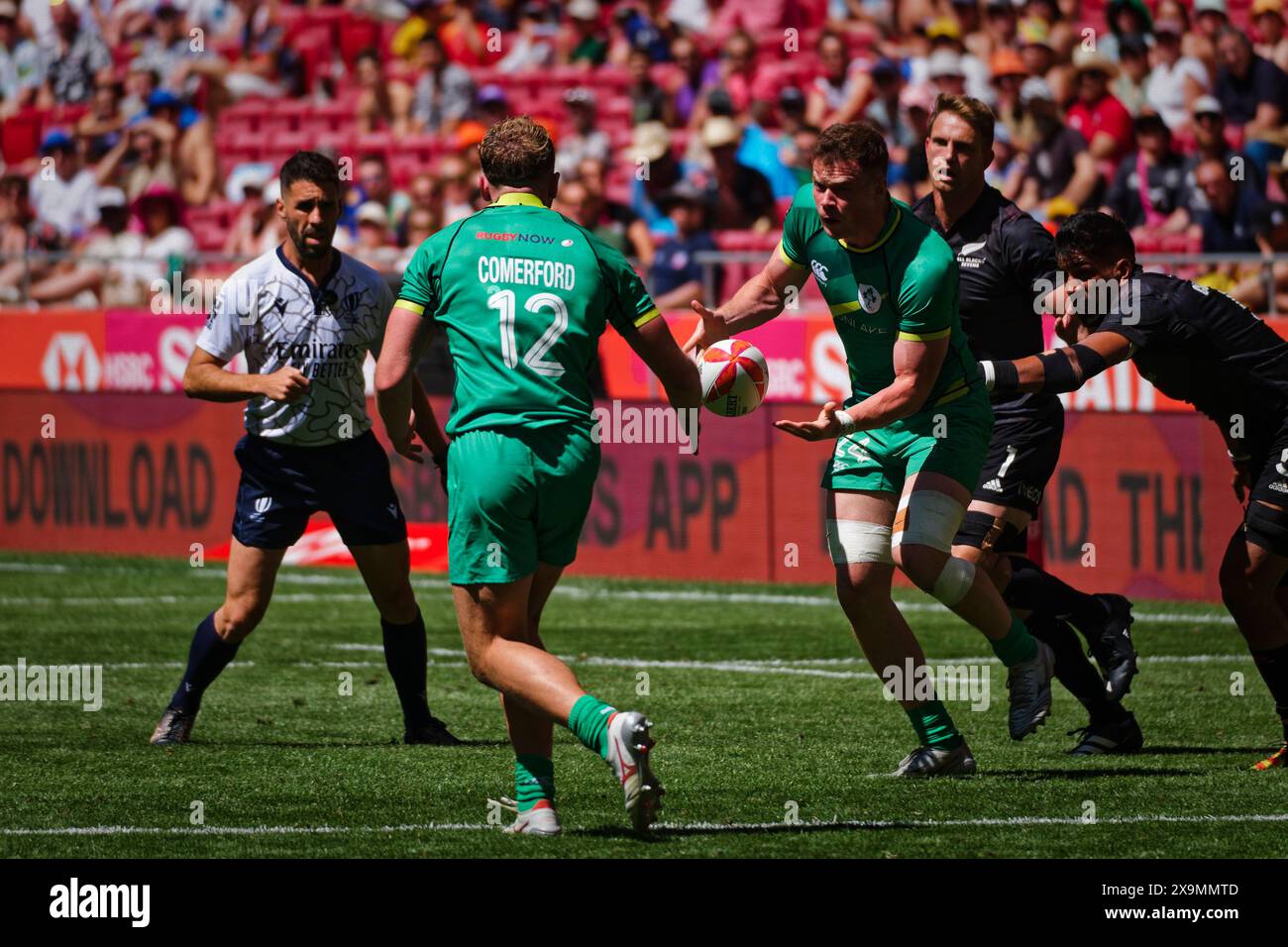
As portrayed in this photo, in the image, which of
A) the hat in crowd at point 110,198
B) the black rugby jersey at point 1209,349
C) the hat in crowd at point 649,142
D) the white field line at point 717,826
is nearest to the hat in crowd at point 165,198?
the hat in crowd at point 110,198

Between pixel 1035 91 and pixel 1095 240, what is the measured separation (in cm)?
906

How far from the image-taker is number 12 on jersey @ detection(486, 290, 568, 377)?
6773 mm

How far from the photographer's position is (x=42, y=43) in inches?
1042

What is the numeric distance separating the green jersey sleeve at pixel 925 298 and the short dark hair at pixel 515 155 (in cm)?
151

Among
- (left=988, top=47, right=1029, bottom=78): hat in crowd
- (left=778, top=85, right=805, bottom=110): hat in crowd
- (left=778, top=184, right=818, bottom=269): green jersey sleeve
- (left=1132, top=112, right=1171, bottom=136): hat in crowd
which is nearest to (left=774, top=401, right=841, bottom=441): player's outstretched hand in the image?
(left=778, top=184, right=818, bottom=269): green jersey sleeve

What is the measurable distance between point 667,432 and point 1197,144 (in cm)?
425

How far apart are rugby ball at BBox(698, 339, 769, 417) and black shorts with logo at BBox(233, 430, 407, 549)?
1624 millimetres

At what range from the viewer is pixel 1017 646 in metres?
8.54

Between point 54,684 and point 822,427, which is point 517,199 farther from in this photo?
point 54,684

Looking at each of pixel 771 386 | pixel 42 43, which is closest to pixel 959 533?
pixel 771 386

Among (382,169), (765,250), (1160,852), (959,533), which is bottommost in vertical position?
(1160,852)

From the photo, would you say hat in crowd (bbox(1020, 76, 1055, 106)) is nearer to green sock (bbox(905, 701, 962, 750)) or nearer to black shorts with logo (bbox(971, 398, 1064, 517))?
black shorts with logo (bbox(971, 398, 1064, 517))
